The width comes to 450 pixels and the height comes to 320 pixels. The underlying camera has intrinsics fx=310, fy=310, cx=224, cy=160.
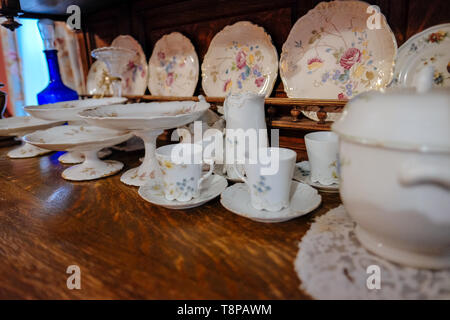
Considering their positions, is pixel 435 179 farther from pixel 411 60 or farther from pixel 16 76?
pixel 16 76

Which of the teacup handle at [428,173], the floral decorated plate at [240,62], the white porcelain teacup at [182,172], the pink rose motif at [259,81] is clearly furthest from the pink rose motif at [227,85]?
the teacup handle at [428,173]

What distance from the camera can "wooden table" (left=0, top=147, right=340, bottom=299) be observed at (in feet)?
1.34

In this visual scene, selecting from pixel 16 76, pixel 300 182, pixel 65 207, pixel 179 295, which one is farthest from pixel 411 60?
pixel 16 76

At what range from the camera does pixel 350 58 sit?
0.82 meters

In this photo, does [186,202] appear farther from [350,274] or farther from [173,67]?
[173,67]

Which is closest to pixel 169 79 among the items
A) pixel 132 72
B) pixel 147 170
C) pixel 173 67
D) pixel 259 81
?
pixel 173 67

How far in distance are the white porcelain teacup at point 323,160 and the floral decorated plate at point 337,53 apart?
0.75 feet

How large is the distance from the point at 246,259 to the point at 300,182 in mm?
298

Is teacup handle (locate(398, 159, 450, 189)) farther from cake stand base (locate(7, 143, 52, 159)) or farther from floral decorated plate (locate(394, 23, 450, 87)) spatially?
cake stand base (locate(7, 143, 52, 159))

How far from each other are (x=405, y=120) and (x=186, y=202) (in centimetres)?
41

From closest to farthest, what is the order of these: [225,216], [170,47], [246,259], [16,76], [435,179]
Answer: [435,179] → [246,259] → [225,216] → [170,47] → [16,76]

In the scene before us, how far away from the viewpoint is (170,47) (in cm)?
118

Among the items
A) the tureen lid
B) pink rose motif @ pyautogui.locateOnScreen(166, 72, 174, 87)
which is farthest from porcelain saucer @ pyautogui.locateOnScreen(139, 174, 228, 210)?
pink rose motif @ pyautogui.locateOnScreen(166, 72, 174, 87)

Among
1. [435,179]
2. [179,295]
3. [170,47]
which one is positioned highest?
[170,47]
